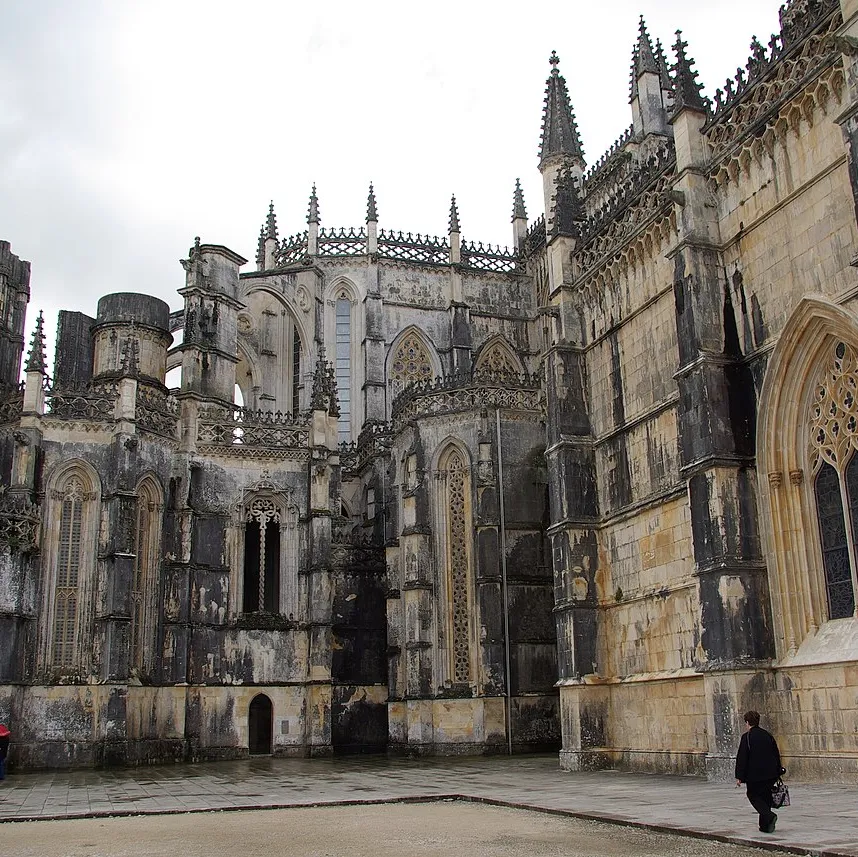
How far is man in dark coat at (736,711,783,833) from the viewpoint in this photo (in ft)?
35.6

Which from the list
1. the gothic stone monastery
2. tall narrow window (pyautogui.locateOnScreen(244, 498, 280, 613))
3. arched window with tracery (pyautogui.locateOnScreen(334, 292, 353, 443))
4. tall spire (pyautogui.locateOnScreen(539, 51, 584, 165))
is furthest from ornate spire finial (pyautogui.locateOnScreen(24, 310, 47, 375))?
tall spire (pyautogui.locateOnScreen(539, 51, 584, 165))

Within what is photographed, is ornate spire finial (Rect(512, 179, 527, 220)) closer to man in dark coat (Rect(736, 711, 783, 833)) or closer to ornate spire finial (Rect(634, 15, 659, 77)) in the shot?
ornate spire finial (Rect(634, 15, 659, 77))

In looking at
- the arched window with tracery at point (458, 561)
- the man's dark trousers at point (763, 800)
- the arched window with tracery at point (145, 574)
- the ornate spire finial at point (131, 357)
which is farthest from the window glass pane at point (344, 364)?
the man's dark trousers at point (763, 800)

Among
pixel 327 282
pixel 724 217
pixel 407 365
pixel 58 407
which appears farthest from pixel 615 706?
pixel 327 282

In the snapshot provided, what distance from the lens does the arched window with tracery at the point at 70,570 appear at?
2717 centimetres

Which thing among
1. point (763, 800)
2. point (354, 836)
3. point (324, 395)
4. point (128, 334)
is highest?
point (128, 334)

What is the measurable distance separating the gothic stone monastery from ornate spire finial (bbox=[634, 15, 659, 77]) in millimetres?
156

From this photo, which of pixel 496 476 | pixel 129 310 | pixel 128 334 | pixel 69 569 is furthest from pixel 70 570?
pixel 496 476

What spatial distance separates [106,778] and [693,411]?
49.9ft

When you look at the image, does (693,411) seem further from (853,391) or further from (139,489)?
(139,489)

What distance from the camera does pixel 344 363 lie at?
41.5 meters

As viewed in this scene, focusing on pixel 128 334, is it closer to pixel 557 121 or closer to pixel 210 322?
pixel 210 322

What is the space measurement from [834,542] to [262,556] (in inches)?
754

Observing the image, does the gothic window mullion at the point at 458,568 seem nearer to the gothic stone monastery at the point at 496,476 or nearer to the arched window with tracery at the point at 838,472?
the gothic stone monastery at the point at 496,476
